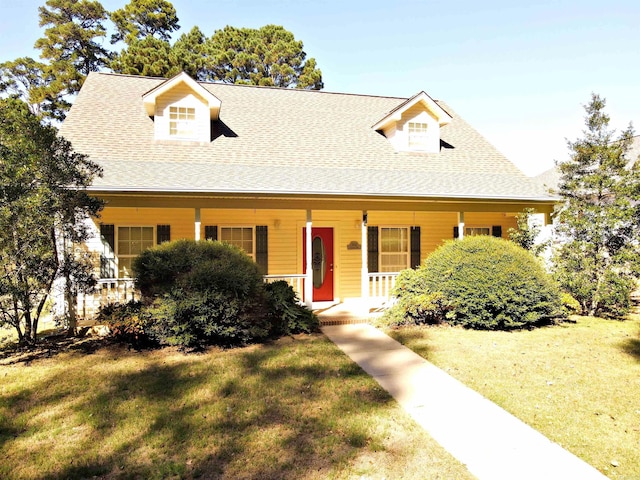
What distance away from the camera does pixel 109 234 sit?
10125 mm

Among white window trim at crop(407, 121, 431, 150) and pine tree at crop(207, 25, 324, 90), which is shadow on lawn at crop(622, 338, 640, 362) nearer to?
white window trim at crop(407, 121, 431, 150)

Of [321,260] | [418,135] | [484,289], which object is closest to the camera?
[484,289]

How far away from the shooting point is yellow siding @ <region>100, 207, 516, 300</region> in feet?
34.9

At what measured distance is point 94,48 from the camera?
24.2 meters

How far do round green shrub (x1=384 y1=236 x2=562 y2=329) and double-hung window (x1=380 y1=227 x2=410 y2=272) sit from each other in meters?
3.13

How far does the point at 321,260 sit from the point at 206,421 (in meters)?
7.57

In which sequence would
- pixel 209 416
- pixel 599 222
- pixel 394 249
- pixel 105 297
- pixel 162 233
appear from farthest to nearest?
pixel 394 249
pixel 162 233
pixel 599 222
pixel 105 297
pixel 209 416

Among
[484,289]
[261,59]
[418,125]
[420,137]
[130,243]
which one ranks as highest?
[261,59]

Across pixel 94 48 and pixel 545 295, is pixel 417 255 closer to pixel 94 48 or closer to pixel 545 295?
pixel 545 295

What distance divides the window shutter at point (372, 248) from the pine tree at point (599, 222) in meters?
4.55

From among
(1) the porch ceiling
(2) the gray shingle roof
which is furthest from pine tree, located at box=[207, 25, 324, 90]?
(1) the porch ceiling

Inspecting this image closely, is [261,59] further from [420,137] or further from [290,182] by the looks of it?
[290,182]

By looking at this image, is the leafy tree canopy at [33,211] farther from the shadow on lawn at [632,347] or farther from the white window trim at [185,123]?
the shadow on lawn at [632,347]

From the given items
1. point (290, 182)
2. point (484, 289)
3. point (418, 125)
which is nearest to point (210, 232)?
point (290, 182)
